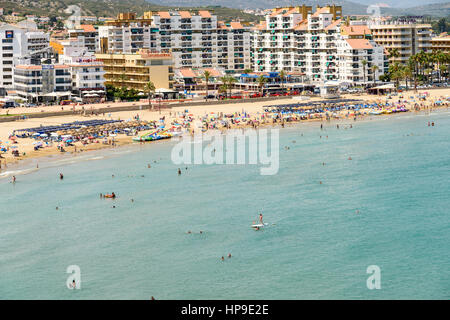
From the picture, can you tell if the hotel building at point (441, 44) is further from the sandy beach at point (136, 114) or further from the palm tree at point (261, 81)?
the palm tree at point (261, 81)

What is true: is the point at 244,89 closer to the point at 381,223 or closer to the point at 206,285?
the point at 381,223

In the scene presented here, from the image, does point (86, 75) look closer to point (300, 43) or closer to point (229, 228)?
point (300, 43)

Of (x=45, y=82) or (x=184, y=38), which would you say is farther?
(x=184, y=38)

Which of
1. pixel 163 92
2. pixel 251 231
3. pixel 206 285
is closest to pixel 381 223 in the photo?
pixel 251 231

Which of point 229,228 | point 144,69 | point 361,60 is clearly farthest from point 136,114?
point 229,228

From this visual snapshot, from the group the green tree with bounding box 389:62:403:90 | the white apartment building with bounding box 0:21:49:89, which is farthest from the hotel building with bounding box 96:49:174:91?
the green tree with bounding box 389:62:403:90
